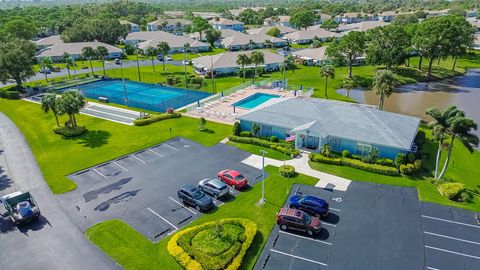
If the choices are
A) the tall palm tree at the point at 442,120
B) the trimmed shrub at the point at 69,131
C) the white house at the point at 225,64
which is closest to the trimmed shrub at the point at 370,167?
the tall palm tree at the point at 442,120

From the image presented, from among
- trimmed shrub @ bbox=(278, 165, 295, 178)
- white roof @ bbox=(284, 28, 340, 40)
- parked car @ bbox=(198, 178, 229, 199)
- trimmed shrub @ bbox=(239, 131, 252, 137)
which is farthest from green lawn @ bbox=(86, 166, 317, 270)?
white roof @ bbox=(284, 28, 340, 40)

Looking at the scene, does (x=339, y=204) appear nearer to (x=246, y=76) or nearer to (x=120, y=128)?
(x=120, y=128)

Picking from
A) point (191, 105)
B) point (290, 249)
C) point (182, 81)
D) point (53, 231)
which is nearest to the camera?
point (290, 249)

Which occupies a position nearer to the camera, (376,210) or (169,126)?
(376,210)

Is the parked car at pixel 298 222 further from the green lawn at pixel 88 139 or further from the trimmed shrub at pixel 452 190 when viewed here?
the green lawn at pixel 88 139

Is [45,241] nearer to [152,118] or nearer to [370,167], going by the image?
[152,118]

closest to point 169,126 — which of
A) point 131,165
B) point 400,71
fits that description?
point 131,165

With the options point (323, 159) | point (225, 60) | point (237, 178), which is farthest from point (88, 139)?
point (225, 60)
